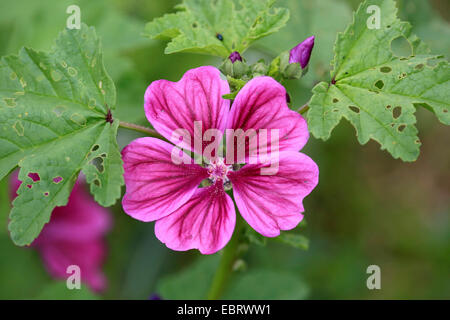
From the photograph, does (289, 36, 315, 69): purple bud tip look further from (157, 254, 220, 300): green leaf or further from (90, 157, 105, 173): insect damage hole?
(157, 254, 220, 300): green leaf

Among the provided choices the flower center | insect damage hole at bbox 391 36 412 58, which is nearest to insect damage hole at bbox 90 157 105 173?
the flower center

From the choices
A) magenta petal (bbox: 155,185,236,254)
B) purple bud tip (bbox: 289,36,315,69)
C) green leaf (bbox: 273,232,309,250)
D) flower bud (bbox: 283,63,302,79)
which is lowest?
green leaf (bbox: 273,232,309,250)

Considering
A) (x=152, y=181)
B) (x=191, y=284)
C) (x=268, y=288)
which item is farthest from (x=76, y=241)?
(x=152, y=181)

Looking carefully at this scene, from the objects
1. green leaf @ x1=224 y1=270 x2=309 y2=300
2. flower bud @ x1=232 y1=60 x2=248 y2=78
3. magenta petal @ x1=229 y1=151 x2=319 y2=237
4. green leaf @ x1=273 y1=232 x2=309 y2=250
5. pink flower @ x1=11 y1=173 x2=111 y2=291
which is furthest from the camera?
pink flower @ x1=11 y1=173 x2=111 y2=291

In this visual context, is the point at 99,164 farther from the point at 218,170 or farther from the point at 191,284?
the point at 218,170

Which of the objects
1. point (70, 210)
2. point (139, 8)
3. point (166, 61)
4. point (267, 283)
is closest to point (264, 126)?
point (267, 283)

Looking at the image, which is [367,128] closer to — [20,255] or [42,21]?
[42,21]
